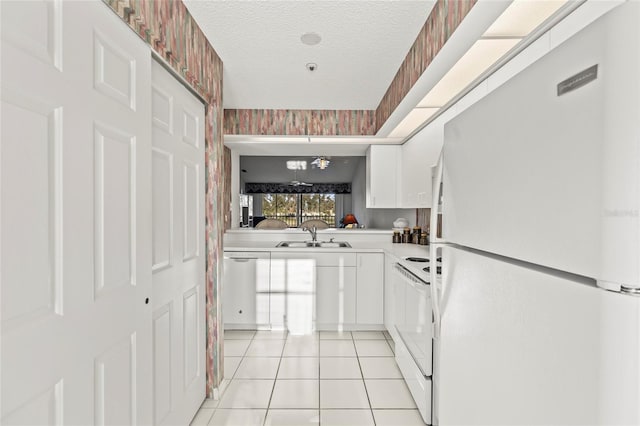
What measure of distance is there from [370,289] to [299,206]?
255 inches

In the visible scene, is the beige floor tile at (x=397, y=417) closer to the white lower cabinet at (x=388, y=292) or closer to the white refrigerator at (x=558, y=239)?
the white lower cabinet at (x=388, y=292)

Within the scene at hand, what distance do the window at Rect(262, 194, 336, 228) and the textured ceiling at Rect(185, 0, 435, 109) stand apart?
21.2 ft

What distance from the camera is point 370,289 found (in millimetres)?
3529

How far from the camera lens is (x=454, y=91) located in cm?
236

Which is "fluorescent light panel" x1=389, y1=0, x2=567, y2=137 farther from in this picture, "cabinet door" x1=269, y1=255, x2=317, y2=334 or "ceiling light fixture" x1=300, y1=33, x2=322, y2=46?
"cabinet door" x1=269, y1=255, x2=317, y2=334

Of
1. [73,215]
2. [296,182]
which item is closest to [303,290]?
[73,215]

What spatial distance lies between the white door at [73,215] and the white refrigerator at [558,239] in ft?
3.89

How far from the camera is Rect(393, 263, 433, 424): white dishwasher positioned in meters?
1.93

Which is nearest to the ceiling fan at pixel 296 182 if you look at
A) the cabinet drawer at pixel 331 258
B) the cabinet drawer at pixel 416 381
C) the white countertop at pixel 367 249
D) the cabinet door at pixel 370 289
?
the white countertop at pixel 367 249

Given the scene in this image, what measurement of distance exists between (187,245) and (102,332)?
2.78 feet

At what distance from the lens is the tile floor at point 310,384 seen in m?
2.07

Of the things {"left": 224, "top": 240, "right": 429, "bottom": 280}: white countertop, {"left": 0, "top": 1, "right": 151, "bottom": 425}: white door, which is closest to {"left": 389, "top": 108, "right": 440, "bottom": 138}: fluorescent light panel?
{"left": 224, "top": 240, "right": 429, "bottom": 280}: white countertop

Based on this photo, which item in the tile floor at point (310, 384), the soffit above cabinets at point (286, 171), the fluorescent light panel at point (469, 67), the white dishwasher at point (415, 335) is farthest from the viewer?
the soffit above cabinets at point (286, 171)

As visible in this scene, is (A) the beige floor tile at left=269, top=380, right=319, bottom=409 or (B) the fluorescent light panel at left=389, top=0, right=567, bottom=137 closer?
(B) the fluorescent light panel at left=389, top=0, right=567, bottom=137
